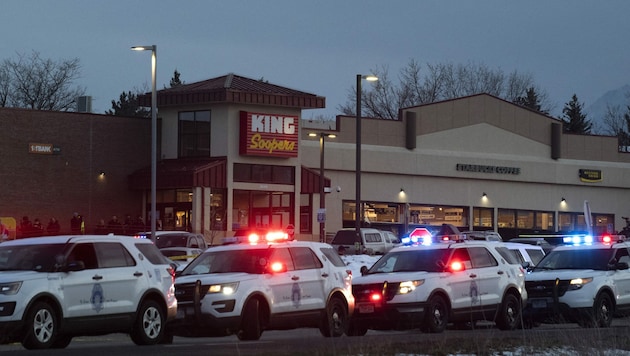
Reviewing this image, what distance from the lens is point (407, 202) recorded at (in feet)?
219

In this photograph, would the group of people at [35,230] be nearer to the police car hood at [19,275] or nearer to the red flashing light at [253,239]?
the red flashing light at [253,239]

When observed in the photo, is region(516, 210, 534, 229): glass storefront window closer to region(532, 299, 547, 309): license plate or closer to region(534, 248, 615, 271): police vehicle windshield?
region(534, 248, 615, 271): police vehicle windshield

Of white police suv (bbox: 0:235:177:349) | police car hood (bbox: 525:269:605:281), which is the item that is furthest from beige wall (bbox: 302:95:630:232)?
white police suv (bbox: 0:235:177:349)

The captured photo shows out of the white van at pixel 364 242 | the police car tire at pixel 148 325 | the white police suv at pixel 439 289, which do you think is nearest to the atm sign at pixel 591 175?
the white van at pixel 364 242

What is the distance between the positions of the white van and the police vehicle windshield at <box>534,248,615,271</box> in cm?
2142

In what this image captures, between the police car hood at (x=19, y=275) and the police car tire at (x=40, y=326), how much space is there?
39 cm

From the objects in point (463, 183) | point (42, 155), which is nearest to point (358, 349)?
point (42, 155)

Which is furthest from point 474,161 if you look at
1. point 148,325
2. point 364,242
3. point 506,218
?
point 148,325

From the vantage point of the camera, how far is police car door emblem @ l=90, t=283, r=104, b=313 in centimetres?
1836

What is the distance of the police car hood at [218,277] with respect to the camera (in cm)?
2067

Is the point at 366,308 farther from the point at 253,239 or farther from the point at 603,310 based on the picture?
the point at 603,310

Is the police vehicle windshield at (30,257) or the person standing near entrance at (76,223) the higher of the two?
the person standing near entrance at (76,223)

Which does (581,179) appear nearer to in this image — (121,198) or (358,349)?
(121,198)

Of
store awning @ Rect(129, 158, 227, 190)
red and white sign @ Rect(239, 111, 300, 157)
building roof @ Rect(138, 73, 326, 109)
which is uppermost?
building roof @ Rect(138, 73, 326, 109)
